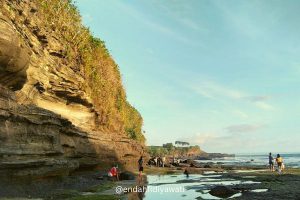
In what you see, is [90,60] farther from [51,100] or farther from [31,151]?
[31,151]

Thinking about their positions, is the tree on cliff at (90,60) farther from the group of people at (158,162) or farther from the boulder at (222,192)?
the boulder at (222,192)

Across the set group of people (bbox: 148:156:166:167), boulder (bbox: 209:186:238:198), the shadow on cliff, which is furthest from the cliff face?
boulder (bbox: 209:186:238:198)

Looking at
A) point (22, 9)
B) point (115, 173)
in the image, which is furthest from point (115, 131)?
point (22, 9)

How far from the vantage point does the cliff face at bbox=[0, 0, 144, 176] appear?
68.8 ft

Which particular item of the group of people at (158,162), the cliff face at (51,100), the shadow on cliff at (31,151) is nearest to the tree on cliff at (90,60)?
the cliff face at (51,100)

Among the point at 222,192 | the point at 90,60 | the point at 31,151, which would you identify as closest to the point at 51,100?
the point at 31,151

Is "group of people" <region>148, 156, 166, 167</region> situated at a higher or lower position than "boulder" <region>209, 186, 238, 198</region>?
higher

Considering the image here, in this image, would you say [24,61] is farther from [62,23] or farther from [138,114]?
[138,114]

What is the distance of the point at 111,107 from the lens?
54.5m

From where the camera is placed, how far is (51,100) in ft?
112

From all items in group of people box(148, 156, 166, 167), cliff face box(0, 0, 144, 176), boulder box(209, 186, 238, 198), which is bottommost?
boulder box(209, 186, 238, 198)

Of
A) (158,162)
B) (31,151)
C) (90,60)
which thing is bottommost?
(158,162)

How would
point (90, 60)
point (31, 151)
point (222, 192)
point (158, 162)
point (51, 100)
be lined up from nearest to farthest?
point (31, 151), point (222, 192), point (51, 100), point (90, 60), point (158, 162)

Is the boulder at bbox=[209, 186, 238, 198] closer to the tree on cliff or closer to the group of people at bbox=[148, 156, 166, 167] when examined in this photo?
the tree on cliff
